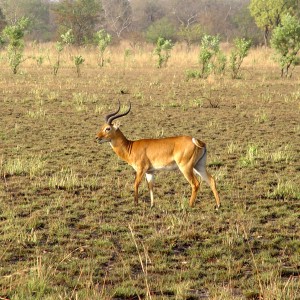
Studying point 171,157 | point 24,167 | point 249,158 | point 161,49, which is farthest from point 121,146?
point 161,49

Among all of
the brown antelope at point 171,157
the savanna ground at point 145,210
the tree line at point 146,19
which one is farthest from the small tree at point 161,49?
the brown antelope at point 171,157

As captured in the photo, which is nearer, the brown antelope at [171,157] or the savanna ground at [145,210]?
the savanna ground at [145,210]

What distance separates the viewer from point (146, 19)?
83.6 m

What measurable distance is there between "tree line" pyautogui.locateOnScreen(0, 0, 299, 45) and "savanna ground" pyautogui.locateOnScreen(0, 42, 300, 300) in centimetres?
3114

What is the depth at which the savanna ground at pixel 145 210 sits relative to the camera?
5186 millimetres

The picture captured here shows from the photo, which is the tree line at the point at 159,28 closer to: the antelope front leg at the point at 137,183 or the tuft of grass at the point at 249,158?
the tuft of grass at the point at 249,158

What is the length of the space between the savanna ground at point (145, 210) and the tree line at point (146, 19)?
31.1 meters

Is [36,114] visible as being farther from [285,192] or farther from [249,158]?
[285,192]

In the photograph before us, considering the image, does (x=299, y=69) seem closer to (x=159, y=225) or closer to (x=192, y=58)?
(x=192, y=58)

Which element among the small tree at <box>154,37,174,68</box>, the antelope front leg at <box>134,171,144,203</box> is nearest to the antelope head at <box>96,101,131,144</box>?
the antelope front leg at <box>134,171,144,203</box>

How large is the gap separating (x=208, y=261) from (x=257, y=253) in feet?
1.89

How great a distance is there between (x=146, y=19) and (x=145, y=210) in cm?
7860

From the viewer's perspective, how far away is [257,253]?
19.8ft

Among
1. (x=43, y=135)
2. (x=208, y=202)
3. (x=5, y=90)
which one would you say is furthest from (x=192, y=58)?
(x=208, y=202)
